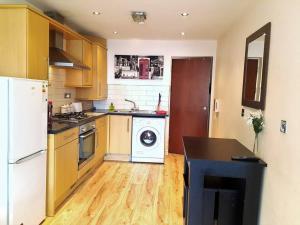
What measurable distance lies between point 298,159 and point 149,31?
3.42 metres

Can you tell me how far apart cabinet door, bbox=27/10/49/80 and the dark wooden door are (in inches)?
121

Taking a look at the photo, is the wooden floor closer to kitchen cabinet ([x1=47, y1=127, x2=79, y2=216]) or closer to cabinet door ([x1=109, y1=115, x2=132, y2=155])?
kitchen cabinet ([x1=47, y1=127, x2=79, y2=216])

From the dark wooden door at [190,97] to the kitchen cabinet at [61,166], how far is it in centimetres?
267

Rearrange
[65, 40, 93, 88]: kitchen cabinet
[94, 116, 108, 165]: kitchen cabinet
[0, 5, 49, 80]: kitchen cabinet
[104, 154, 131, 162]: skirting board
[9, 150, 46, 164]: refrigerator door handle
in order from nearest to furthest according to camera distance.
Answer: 1. [9, 150, 46, 164]: refrigerator door handle
2. [0, 5, 49, 80]: kitchen cabinet
3. [65, 40, 93, 88]: kitchen cabinet
4. [94, 116, 108, 165]: kitchen cabinet
5. [104, 154, 131, 162]: skirting board

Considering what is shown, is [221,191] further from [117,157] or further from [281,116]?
[117,157]

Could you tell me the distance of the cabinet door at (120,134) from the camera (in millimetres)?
4766

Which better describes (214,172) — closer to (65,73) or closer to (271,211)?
(271,211)

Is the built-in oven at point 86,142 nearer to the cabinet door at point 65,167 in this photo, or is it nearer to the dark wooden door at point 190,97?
the cabinet door at point 65,167

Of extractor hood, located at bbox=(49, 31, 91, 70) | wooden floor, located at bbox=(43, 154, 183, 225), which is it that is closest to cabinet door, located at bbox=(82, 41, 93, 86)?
extractor hood, located at bbox=(49, 31, 91, 70)

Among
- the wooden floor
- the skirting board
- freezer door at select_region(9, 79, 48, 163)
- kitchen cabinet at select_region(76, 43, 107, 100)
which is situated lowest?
the wooden floor

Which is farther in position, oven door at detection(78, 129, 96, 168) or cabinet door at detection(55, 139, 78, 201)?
oven door at detection(78, 129, 96, 168)

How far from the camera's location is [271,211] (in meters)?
1.94

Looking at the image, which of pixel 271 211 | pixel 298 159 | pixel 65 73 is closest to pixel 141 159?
pixel 65 73

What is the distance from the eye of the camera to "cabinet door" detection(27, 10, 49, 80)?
2.47m
